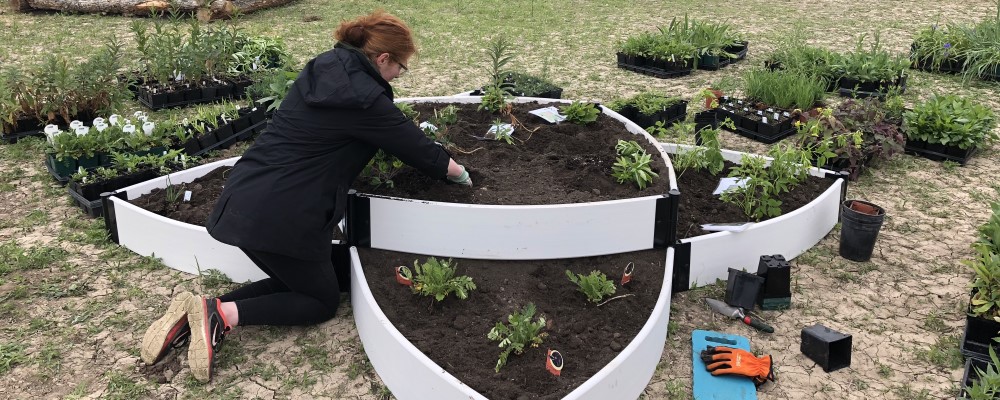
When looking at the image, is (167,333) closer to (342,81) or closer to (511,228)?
(342,81)

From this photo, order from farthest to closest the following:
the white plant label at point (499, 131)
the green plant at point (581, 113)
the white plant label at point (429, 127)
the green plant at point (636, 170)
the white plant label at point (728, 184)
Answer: the green plant at point (581, 113)
the white plant label at point (499, 131)
the white plant label at point (429, 127)
the white plant label at point (728, 184)
the green plant at point (636, 170)

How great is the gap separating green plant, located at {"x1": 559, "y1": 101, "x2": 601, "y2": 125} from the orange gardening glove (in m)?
2.23

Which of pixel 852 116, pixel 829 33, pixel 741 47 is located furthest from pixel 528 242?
pixel 829 33

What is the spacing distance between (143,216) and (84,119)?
267cm

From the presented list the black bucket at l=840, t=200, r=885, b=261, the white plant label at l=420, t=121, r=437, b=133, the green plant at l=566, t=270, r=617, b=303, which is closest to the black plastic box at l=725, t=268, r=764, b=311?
the green plant at l=566, t=270, r=617, b=303

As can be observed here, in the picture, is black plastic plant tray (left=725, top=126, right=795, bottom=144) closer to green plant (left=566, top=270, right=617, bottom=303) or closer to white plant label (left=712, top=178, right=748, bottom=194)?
white plant label (left=712, top=178, right=748, bottom=194)

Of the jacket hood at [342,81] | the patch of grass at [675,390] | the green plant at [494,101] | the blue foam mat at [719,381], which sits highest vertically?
the jacket hood at [342,81]

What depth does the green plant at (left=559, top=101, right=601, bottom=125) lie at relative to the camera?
17.6 feet

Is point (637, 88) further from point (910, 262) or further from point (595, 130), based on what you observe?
point (910, 262)

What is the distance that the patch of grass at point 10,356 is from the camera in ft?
11.7

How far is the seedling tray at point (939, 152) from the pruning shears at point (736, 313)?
10.1ft

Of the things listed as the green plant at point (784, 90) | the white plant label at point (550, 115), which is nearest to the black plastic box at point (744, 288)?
the white plant label at point (550, 115)

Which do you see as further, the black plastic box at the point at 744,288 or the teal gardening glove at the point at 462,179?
the teal gardening glove at the point at 462,179

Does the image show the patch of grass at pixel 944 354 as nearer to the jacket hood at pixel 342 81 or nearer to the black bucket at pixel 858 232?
the black bucket at pixel 858 232
